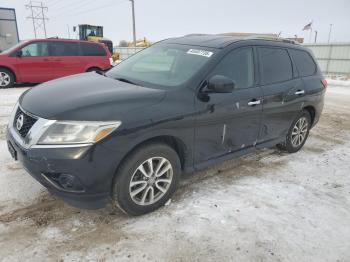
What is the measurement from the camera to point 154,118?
293 cm

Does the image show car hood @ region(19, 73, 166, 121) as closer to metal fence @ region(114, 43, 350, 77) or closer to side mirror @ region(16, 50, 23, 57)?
side mirror @ region(16, 50, 23, 57)

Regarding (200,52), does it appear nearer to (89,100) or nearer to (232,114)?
(232,114)

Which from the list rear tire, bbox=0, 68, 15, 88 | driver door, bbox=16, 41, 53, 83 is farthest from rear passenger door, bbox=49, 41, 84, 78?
rear tire, bbox=0, 68, 15, 88

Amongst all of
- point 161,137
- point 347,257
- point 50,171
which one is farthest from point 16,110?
point 347,257

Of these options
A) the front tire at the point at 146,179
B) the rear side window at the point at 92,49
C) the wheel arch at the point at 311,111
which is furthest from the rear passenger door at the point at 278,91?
the rear side window at the point at 92,49

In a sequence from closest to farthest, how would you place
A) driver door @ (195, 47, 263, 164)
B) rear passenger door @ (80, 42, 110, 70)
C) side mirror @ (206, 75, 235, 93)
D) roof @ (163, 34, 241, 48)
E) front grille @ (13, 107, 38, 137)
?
front grille @ (13, 107, 38, 137), side mirror @ (206, 75, 235, 93), driver door @ (195, 47, 263, 164), roof @ (163, 34, 241, 48), rear passenger door @ (80, 42, 110, 70)

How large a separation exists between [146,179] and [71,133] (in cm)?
86

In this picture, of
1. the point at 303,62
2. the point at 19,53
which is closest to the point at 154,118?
the point at 303,62

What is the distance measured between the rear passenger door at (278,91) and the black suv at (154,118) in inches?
0.6

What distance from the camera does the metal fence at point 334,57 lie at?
→ 1989 centimetres

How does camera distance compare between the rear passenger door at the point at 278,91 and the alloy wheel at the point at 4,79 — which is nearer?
the rear passenger door at the point at 278,91

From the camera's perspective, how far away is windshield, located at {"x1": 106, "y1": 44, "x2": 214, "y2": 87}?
3.49 meters

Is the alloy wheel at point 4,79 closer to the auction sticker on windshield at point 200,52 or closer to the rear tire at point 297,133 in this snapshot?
the auction sticker on windshield at point 200,52

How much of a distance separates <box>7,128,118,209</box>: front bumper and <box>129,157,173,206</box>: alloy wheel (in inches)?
11.4
